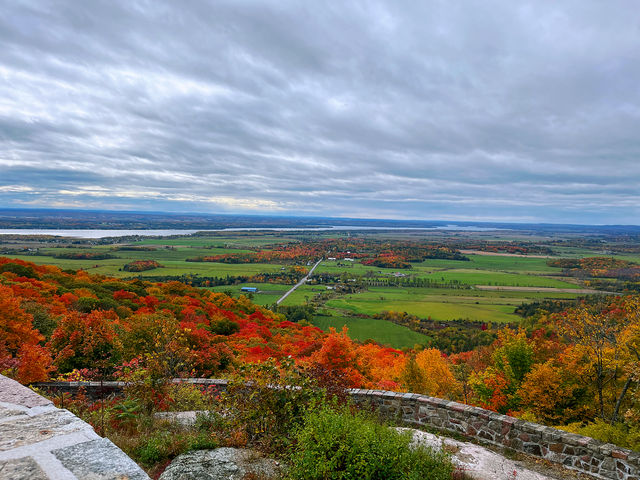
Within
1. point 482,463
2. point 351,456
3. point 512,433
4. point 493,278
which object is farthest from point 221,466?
point 493,278

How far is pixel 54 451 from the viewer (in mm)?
3959

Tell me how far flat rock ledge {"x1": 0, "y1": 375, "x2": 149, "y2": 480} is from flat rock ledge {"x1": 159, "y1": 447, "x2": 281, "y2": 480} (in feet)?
7.76

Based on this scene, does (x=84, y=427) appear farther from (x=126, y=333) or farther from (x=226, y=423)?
(x=126, y=333)

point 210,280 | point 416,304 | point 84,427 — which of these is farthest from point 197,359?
point 210,280

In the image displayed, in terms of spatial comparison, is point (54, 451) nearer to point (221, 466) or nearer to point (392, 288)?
point (221, 466)

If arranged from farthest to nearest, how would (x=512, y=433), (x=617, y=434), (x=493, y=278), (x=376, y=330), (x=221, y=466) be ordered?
(x=493, y=278)
(x=376, y=330)
(x=617, y=434)
(x=512, y=433)
(x=221, y=466)

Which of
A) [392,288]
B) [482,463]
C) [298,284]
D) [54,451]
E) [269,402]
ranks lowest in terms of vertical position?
[392,288]

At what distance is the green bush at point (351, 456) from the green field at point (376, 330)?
174 ft

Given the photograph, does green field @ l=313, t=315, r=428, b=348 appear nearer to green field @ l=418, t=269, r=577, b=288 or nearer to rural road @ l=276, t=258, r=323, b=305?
rural road @ l=276, t=258, r=323, b=305

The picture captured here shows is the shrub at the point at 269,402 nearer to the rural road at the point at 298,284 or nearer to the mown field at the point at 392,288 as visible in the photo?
the mown field at the point at 392,288

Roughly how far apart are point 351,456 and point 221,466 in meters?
2.81

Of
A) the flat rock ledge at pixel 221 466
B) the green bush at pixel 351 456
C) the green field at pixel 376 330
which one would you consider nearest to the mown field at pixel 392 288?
the green field at pixel 376 330

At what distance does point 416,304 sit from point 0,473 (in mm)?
90115

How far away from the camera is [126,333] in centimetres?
1769
